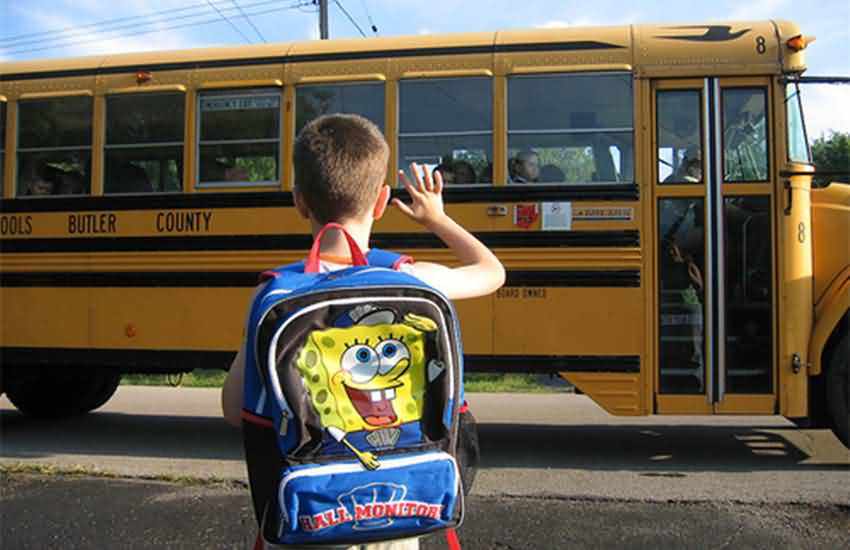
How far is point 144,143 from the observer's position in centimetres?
607

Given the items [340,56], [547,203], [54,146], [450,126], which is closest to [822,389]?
[547,203]

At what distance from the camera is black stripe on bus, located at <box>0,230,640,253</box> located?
5.42m

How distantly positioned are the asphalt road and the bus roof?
2.75 metres

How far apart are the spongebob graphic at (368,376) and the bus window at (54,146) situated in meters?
5.51

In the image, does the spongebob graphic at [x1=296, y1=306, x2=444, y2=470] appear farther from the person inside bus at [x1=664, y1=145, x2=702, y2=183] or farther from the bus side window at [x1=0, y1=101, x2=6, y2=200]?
the bus side window at [x1=0, y1=101, x2=6, y2=200]

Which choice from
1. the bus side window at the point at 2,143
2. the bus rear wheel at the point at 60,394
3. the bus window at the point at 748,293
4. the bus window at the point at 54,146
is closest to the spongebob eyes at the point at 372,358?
the bus window at the point at 748,293

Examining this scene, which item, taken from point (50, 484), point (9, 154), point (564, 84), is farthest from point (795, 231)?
point (9, 154)

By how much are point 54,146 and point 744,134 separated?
531cm

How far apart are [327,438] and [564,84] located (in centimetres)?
460

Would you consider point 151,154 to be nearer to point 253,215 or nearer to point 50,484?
point 253,215

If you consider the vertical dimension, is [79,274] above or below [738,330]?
above

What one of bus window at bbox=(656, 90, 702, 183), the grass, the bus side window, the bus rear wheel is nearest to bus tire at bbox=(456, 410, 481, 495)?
bus window at bbox=(656, 90, 702, 183)

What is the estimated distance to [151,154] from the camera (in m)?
6.08

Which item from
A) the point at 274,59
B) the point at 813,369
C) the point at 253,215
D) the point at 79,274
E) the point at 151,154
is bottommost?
the point at 813,369
